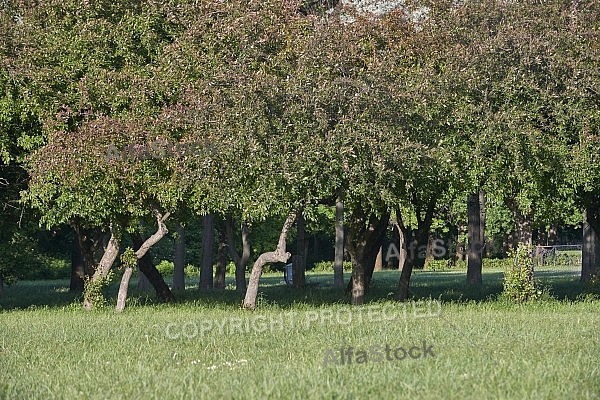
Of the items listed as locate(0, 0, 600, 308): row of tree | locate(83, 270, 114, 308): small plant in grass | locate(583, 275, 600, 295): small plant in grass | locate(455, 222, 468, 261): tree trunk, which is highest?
locate(0, 0, 600, 308): row of tree

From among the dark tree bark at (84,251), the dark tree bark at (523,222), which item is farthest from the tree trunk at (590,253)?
the dark tree bark at (84,251)

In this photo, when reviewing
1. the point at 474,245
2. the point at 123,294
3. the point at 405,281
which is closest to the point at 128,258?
the point at 123,294

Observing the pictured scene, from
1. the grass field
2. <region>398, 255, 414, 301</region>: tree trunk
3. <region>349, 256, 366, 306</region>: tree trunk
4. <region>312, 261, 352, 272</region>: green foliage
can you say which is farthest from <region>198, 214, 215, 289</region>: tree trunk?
<region>312, 261, 352, 272</region>: green foliage

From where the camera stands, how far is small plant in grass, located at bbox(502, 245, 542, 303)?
22172mm

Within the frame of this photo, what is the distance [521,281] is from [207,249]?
13.6 metres

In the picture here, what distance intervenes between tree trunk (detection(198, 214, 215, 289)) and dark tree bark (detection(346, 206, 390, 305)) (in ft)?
21.1

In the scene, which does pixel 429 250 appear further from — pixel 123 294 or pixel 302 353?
pixel 302 353

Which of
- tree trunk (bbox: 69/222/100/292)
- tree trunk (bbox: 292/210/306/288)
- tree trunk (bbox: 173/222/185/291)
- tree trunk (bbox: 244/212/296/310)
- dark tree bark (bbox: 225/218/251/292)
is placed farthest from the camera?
dark tree bark (bbox: 225/218/251/292)

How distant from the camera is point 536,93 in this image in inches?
827

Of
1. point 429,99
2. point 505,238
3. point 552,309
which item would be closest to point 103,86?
point 429,99

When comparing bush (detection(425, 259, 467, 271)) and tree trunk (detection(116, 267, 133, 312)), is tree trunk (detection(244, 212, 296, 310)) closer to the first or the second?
tree trunk (detection(116, 267, 133, 312))

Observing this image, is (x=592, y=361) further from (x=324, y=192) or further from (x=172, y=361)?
(x=324, y=192)

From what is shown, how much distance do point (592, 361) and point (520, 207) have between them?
40.2 feet

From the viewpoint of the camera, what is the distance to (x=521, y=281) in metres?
22.2
